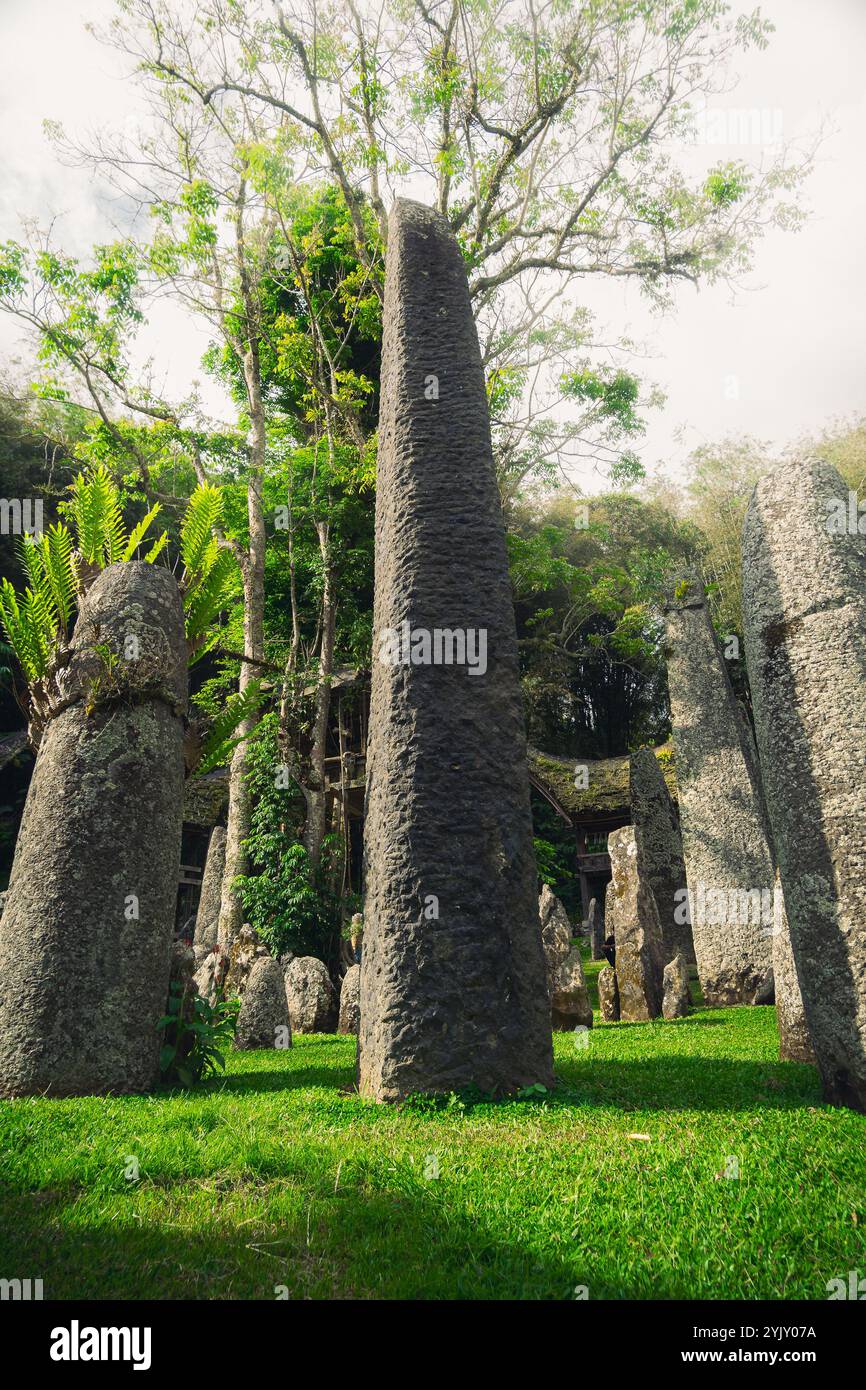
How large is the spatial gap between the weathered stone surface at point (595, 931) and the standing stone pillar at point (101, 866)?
631 inches

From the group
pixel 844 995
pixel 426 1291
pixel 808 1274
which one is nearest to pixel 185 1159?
pixel 426 1291

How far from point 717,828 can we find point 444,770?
7.99 metres

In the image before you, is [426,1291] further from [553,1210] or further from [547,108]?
[547,108]

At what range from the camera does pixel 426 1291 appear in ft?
8.31

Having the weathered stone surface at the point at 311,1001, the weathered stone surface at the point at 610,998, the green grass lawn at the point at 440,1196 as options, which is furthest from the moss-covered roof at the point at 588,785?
the green grass lawn at the point at 440,1196

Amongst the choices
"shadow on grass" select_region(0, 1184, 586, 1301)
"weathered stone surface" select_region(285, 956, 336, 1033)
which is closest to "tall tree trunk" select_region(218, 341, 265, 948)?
"weathered stone surface" select_region(285, 956, 336, 1033)

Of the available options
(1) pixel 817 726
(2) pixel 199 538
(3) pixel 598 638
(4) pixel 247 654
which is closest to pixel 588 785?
(3) pixel 598 638

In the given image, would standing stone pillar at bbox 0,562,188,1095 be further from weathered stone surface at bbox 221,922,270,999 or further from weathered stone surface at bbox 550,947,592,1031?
weathered stone surface at bbox 221,922,270,999

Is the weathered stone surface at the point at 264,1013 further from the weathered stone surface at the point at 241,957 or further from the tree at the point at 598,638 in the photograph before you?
the tree at the point at 598,638

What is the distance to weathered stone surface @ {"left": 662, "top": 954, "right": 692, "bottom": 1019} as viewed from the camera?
379 inches

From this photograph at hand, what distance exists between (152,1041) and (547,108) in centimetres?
1590

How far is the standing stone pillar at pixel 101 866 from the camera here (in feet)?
16.5

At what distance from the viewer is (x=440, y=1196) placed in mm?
3262
